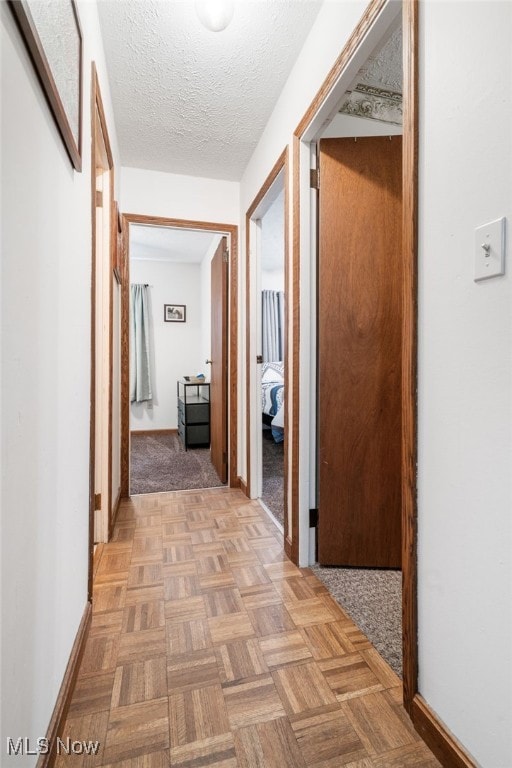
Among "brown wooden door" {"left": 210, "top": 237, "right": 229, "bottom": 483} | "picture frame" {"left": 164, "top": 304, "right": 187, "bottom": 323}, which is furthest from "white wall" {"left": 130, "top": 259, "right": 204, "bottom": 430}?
"brown wooden door" {"left": 210, "top": 237, "right": 229, "bottom": 483}

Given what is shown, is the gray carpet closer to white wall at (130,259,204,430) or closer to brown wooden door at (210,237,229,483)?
brown wooden door at (210,237,229,483)

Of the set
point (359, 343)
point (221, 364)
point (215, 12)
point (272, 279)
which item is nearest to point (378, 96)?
point (215, 12)

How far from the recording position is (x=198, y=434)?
4.09 m

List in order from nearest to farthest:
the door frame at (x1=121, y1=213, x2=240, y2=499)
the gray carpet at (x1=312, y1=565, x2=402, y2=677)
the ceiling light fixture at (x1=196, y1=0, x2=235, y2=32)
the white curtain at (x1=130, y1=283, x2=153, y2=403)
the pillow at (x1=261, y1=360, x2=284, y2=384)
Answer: the gray carpet at (x1=312, y1=565, x2=402, y2=677)
the ceiling light fixture at (x1=196, y1=0, x2=235, y2=32)
the door frame at (x1=121, y1=213, x2=240, y2=499)
the pillow at (x1=261, y1=360, x2=284, y2=384)
the white curtain at (x1=130, y1=283, x2=153, y2=403)

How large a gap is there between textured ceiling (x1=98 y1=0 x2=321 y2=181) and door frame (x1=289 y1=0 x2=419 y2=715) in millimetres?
391

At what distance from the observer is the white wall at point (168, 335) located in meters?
5.11

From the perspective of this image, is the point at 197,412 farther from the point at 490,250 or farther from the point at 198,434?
the point at 490,250

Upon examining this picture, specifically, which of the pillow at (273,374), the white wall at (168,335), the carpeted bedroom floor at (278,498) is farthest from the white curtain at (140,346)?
the pillow at (273,374)

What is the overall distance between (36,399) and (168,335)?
15.0 feet

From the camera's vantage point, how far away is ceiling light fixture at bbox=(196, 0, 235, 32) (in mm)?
1452

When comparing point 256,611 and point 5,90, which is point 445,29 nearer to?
point 5,90

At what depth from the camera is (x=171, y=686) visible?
3.57 ft

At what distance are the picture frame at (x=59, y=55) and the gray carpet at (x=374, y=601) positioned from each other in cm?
181

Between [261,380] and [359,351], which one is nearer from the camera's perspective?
[359,351]
